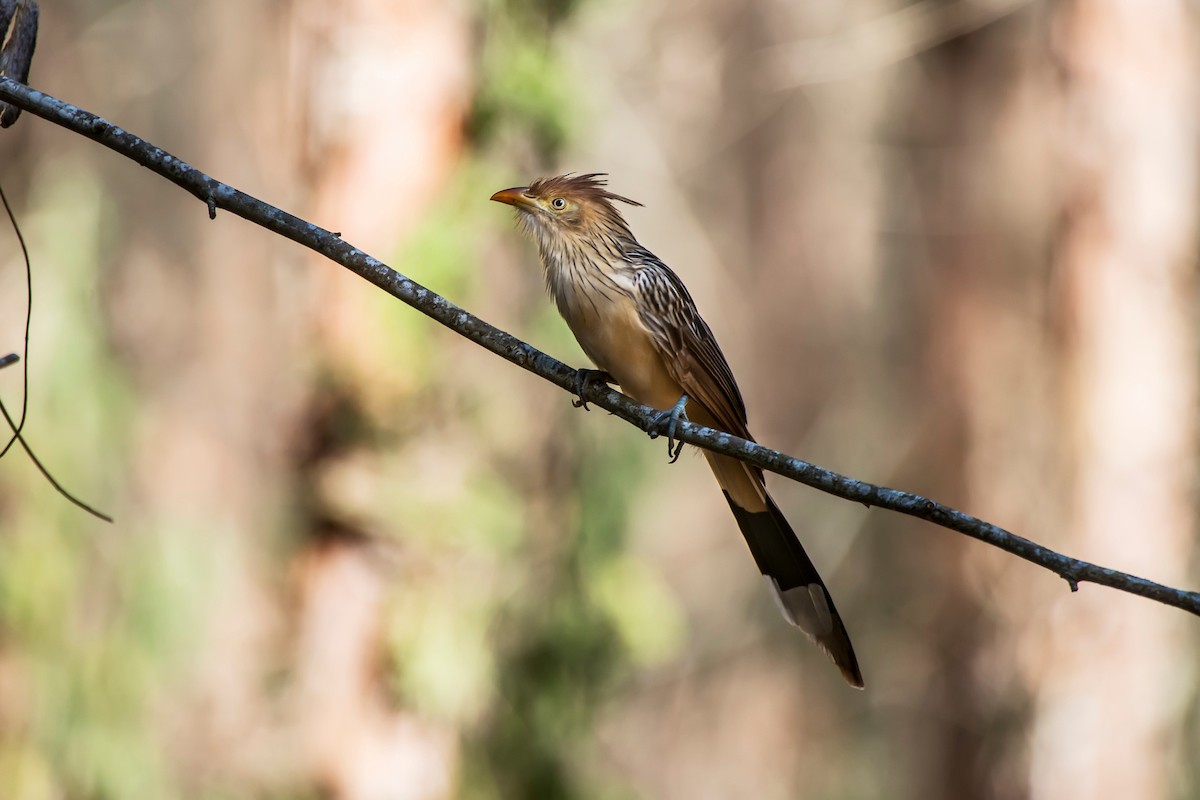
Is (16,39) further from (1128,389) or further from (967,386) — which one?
(967,386)

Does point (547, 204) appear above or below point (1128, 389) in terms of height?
below

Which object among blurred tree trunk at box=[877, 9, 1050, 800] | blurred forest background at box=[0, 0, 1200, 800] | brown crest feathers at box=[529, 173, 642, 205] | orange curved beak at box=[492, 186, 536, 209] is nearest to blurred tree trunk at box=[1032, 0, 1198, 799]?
blurred forest background at box=[0, 0, 1200, 800]

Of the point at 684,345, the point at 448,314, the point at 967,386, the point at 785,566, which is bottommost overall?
the point at 448,314

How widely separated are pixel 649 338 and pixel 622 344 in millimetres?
98

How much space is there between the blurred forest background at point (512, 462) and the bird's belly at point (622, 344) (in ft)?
5.15

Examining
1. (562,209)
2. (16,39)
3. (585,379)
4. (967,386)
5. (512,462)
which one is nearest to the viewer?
(16,39)

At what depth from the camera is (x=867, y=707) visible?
10.4m

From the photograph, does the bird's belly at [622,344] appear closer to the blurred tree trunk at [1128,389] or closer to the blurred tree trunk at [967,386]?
the blurred tree trunk at [1128,389]

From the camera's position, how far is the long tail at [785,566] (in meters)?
3.77

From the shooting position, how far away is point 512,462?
19.6 ft

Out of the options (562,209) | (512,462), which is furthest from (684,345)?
(512,462)

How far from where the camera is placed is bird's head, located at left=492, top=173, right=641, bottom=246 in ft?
14.0

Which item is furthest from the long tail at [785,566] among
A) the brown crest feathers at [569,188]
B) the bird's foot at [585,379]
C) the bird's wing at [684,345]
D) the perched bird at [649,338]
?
the brown crest feathers at [569,188]

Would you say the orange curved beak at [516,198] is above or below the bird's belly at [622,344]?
above
